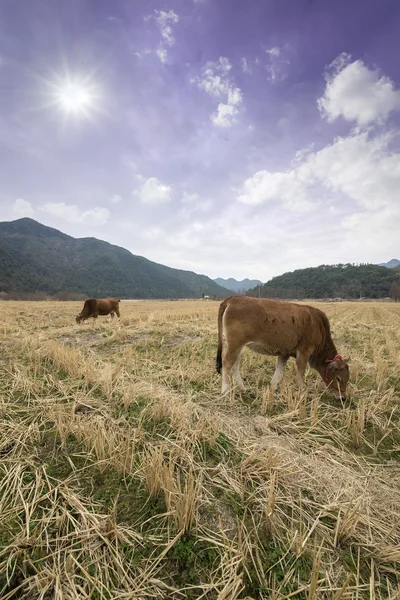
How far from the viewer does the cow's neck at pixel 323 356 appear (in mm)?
5488

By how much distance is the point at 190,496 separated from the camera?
190cm

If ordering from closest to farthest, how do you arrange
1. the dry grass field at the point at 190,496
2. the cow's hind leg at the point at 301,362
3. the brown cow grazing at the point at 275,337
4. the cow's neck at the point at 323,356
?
the dry grass field at the point at 190,496, the brown cow grazing at the point at 275,337, the cow's hind leg at the point at 301,362, the cow's neck at the point at 323,356

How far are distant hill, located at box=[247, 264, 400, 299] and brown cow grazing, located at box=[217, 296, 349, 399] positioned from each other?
422ft

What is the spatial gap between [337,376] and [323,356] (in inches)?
29.2

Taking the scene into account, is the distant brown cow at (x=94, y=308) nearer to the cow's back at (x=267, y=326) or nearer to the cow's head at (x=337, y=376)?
the cow's back at (x=267, y=326)

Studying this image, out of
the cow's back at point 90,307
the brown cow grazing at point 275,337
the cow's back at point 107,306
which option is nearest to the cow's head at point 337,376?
the brown cow grazing at point 275,337

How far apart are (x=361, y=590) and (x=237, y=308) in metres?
3.80

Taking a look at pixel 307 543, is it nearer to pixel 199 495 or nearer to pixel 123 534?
pixel 199 495

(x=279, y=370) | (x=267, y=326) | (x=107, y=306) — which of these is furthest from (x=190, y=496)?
(x=107, y=306)

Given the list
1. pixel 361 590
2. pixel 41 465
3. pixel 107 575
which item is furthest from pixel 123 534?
pixel 361 590

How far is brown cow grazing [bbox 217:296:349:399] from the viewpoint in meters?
4.92

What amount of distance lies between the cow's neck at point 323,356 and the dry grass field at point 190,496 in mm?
1082

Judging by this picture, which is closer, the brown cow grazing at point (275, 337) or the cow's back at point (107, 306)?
the brown cow grazing at point (275, 337)

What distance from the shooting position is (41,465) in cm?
246
